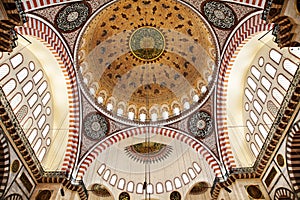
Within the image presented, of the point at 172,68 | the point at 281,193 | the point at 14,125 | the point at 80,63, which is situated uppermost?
the point at 172,68

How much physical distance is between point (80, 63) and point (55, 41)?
2333 millimetres

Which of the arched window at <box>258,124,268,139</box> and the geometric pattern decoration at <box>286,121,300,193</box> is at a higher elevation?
the arched window at <box>258,124,268,139</box>

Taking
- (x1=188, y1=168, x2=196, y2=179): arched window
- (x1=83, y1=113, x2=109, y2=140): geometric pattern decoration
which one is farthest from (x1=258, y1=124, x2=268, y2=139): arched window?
(x1=83, y1=113, x2=109, y2=140): geometric pattern decoration

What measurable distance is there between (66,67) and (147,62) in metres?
5.55

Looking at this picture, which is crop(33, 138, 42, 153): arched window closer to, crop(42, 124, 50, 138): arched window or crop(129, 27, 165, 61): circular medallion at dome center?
crop(42, 124, 50, 138): arched window

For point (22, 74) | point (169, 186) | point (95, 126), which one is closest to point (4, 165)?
point (22, 74)

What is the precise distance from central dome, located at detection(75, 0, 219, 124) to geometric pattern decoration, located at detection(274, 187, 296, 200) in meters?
5.00

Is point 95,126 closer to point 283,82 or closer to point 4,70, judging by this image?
point 4,70

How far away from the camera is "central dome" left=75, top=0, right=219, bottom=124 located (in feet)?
39.4

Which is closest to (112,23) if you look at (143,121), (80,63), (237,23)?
(80,63)

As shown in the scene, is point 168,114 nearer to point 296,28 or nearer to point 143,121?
point 143,121

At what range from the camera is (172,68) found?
48.1 ft

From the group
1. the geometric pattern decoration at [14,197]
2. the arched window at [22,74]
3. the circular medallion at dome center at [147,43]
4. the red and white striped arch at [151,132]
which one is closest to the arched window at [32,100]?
the arched window at [22,74]

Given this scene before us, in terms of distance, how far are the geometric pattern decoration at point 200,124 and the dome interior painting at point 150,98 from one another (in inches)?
1.9
